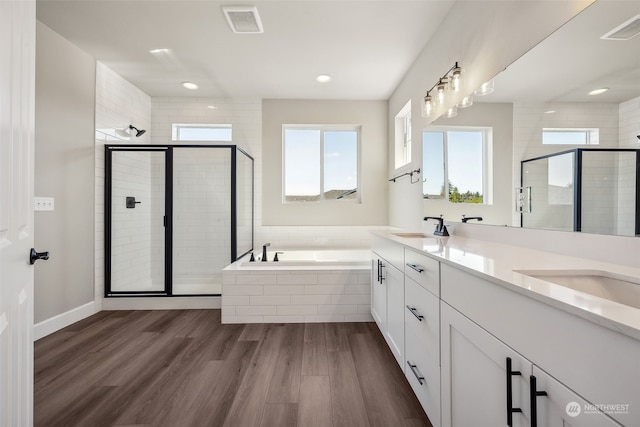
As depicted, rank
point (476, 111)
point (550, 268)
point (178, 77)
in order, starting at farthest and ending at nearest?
point (178, 77), point (476, 111), point (550, 268)

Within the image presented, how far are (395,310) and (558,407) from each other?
1.28 m

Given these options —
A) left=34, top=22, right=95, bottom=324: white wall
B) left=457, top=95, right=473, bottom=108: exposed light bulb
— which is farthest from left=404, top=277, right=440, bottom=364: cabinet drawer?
left=34, top=22, right=95, bottom=324: white wall

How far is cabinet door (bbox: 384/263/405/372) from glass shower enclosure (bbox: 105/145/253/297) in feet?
5.87

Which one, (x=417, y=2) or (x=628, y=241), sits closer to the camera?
(x=628, y=241)

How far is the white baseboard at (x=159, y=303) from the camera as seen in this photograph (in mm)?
3105

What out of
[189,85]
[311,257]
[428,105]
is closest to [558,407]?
[428,105]

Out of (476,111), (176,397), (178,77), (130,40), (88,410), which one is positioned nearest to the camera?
(88,410)

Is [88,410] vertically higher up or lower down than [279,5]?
lower down

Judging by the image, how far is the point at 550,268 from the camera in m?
0.94

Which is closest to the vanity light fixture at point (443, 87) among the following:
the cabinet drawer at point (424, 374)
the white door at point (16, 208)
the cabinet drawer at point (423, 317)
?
the cabinet drawer at point (423, 317)

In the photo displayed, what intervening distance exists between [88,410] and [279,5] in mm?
2824

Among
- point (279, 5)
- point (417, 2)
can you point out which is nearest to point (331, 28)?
point (279, 5)

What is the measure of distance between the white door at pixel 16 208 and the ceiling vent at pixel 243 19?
4.86 feet

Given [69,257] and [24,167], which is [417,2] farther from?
[69,257]
